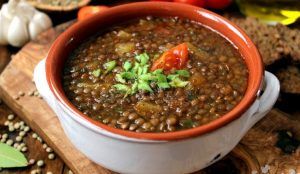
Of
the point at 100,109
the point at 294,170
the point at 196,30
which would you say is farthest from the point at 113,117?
the point at 294,170

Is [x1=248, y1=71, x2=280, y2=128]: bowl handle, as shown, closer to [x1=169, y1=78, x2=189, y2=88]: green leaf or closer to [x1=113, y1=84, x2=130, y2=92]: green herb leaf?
[x1=169, y1=78, x2=189, y2=88]: green leaf

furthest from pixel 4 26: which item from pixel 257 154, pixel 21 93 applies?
pixel 257 154

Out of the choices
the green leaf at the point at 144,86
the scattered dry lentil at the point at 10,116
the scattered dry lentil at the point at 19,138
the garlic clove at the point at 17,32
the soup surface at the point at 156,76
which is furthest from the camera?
the garlic clove at the point at 17,32

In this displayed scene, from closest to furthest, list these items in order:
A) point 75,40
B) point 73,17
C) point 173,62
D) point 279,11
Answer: point 173,62 → point 75,40 → point 279,11 → point 73,17

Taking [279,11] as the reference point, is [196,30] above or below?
above

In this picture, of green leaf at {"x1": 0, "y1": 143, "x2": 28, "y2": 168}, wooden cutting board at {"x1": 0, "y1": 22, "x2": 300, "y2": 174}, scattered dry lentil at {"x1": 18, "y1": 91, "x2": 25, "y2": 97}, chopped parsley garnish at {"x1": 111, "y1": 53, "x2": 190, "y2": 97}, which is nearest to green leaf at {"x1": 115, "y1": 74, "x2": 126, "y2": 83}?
chopped parsley garnish at {"x1": 111, "y1": 53, "x2": 190, "y2": 97}

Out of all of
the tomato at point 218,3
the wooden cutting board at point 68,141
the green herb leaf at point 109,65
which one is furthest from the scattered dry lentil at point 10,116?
the tomato at point 218,3

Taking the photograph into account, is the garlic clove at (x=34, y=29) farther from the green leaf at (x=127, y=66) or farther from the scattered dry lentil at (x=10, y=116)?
the green leaf at (x=127, y=66)

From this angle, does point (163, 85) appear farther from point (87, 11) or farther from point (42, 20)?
point (42, 20)

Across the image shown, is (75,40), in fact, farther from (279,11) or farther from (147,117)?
(279,11)

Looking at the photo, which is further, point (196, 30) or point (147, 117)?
point (196, 30)
